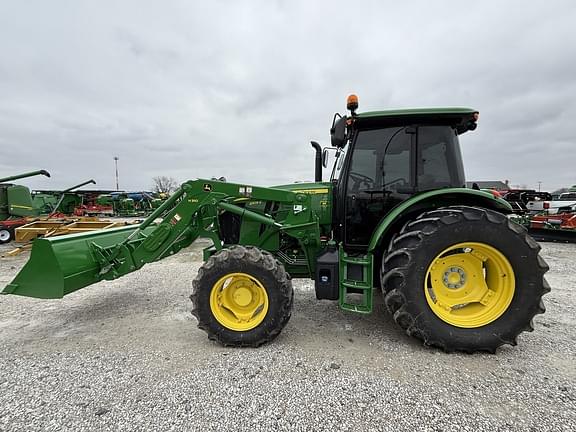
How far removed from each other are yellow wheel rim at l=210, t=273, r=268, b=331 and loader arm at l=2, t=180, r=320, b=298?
76 cm

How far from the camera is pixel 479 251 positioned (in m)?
2.78

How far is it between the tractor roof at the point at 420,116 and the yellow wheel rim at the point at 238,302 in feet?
6.74

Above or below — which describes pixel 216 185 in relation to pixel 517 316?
above

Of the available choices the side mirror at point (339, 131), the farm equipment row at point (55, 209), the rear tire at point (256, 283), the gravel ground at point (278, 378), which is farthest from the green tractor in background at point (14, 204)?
the side mirror at point (339, 131)

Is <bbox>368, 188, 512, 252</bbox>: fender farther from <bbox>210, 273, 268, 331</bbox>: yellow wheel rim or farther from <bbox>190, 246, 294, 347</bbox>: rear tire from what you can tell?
<bbox>210, 273, 268, 331</bbox>: yellow wheel rim

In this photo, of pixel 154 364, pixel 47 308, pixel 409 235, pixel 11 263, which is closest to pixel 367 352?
pixel 409 235

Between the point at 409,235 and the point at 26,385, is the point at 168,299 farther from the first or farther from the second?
the point at 409,235

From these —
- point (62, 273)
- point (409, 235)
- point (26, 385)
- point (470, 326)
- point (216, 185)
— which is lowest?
point (26, 385)

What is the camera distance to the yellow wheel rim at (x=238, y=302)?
9.46 feet

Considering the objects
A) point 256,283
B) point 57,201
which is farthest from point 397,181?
point 57,201

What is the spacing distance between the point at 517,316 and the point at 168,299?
163 inches

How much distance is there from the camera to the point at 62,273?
10.0ft

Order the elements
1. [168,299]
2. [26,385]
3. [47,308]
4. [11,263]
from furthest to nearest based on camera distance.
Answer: [11,263] < [168,299] < [47,308] < [26,385]

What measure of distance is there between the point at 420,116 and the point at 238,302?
8.80 ft
